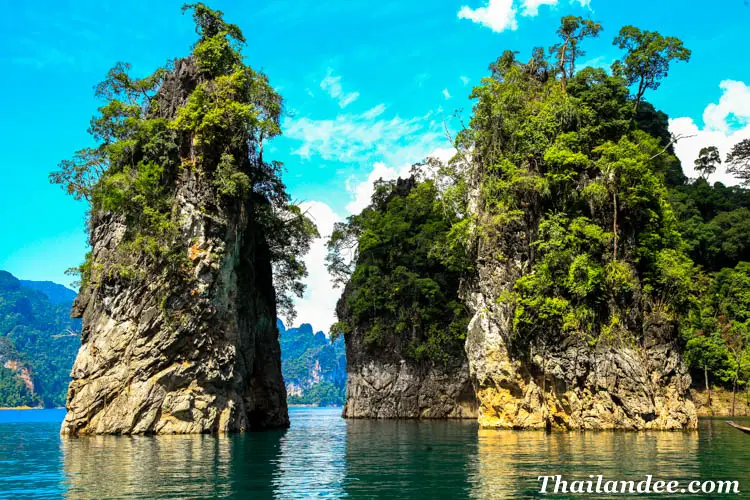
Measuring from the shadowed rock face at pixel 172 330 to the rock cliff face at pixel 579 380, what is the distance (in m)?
14.0

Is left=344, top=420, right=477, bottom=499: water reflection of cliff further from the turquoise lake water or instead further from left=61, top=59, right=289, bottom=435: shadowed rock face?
left=61, top=59, right=289, bottom=435: shadowed rock face

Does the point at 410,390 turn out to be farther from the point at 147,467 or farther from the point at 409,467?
the point at 147,467

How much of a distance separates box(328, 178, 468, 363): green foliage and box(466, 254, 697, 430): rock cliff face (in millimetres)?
13886

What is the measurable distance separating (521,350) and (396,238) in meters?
21.6

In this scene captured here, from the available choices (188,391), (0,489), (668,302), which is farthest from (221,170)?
(668,302)

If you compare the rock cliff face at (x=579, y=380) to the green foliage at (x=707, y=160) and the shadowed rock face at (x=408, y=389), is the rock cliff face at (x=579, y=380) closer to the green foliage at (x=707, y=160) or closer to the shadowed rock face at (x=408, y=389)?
the shadowed rock face at (x=408, y=389)

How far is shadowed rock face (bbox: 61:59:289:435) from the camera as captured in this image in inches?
1137

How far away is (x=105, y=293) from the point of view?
30.6m

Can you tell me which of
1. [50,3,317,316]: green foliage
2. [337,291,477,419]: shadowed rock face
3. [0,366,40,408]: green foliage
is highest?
[50,3,317,316]: green foliage

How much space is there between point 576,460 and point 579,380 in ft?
45.3

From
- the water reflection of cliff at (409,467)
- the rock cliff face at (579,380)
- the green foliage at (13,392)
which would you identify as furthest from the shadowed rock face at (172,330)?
the green foliage at (13,392)

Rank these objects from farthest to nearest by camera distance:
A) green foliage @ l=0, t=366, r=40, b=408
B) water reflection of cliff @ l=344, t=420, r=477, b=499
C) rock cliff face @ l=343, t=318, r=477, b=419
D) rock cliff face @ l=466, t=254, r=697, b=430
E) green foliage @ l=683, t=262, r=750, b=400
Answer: green foliage @ l=0, t=366, r=40, b=408 < rock cliff face @ l=343, t=318, r=477, b=419 < green foliage @ l=683, t=262, r=750, b=400 < rock cliff face @ l=466, t=254, r=697, b=430 < water reflection of cliff @ l=344, t=420, r=477, b=499

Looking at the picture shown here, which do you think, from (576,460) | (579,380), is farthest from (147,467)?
(579,380)

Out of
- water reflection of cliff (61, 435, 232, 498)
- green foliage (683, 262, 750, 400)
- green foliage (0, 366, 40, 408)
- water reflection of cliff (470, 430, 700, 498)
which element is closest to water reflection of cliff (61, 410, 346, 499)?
water reflection of cliff (61, 435, 232, 498)
